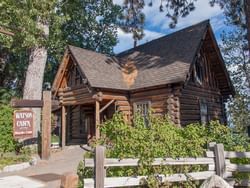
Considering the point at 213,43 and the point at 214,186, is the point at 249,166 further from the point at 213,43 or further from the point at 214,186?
the point at 213,43

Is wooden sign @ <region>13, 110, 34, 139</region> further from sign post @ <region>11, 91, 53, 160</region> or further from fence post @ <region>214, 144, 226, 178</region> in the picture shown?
fence post @ <region>214, 144, 226, 178</region>

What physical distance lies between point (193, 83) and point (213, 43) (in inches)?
125

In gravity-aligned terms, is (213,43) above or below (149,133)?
above

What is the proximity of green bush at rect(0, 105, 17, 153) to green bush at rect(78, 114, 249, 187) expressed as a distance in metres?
9.46

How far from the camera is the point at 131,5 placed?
23.7 meters

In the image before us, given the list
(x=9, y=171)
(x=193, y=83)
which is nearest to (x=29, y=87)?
(x=9, y=171)

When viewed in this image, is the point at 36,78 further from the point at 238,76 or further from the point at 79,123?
the point at 238,76

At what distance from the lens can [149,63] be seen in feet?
63.9

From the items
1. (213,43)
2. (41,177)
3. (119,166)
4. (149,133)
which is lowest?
(41,177)

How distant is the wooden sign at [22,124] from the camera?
11.6 meters

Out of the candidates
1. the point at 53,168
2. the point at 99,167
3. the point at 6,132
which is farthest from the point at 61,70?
the point at 99,167

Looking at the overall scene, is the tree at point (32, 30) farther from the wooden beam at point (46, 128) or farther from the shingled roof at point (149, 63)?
the wooden beam at point (46, 128)

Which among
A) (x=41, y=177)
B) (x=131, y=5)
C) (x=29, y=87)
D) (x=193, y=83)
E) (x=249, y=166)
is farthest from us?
(x=131, y=5)

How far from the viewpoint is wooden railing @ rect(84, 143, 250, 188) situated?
19.4 ft
